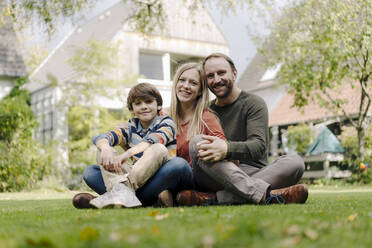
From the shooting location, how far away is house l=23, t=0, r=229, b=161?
15531 mm

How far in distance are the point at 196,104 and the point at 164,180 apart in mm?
700

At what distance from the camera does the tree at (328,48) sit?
11711 mm

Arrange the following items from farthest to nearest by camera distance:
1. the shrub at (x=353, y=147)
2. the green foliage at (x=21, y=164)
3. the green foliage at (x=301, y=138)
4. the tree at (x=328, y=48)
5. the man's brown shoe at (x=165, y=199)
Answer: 1. the green foliage at (x=301, y=138)
2. the shrub at (x=353, y=147)
3. the tree at (x=328, y=48)
4. the green foliage at (x=21, y=164)
5. the man's brown shoe at (x=165, y=199)

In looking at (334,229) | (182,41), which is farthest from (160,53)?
(334,229)

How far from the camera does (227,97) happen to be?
393 cm

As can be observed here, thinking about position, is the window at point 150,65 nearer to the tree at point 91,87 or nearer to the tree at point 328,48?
the tree at point 91,87

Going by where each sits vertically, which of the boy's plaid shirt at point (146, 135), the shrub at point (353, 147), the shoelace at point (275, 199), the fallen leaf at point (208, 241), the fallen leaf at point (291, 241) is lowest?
the shrub at point (353, 147)

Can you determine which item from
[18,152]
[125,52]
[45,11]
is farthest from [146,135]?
[125,52]

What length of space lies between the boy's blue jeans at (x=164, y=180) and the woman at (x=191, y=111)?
11 centimetres

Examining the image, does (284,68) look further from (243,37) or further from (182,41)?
(182,41)

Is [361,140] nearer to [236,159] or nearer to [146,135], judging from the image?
[236,159]

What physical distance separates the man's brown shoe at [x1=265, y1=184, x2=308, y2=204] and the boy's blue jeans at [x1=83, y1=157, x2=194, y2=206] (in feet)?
2.06

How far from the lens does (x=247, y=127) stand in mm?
3699

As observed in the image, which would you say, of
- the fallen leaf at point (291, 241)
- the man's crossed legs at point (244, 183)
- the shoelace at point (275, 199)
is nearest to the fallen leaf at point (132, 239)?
the fallen leaf at point (291, 241)
